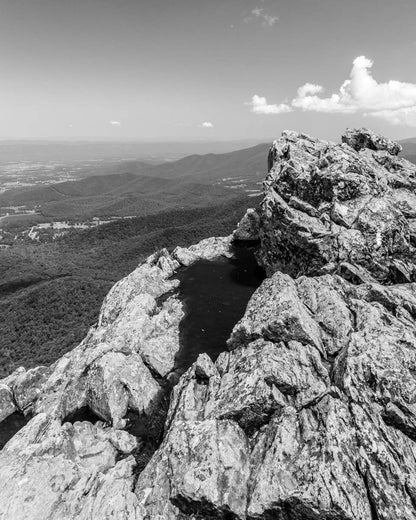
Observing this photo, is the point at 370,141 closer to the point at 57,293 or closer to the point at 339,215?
the point at 339,215

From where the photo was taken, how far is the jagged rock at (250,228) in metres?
50.0

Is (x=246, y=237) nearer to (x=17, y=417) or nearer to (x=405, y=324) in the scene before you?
(x=405, y=324)

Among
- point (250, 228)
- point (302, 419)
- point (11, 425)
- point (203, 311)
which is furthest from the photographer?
point (250, 228)

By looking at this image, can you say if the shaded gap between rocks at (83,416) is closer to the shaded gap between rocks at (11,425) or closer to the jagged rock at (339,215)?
the shaded gap between rocks at (11,425)

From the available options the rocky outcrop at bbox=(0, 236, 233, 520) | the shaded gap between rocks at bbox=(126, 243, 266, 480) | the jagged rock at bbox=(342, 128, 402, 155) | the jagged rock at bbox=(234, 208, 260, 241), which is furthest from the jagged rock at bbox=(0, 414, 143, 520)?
the jagged rock at bbox=(342, 128, 402, 155)

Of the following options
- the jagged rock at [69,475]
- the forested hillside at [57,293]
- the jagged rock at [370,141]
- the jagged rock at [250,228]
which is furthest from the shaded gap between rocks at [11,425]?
the jagged rock at [370,141]

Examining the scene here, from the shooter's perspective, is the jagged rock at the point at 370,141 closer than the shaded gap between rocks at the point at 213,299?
No

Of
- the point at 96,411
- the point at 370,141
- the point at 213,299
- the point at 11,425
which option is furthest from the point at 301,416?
the point at 370,141

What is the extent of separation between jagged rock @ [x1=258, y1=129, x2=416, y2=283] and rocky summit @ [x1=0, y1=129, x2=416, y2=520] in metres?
0.18

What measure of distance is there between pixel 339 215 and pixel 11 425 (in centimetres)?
3650

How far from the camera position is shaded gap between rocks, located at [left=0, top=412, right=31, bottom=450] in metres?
25.3

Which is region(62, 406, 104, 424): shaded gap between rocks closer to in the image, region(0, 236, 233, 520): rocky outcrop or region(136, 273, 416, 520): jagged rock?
region(0, 236, 233, 520): rocky outcrop

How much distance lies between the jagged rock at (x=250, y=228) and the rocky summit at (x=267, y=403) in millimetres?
15872

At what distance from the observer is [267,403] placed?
17297 mm
